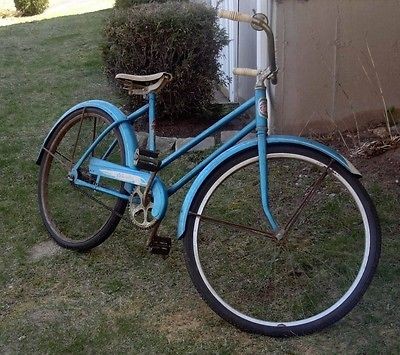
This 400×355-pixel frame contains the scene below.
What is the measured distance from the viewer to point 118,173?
333cm

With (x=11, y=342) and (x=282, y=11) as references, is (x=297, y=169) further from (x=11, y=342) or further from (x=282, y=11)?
(x=11, y=342)

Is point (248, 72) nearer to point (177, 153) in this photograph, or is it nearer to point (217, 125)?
point (217, 125)

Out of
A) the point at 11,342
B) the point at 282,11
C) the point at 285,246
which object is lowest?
the point at 11,342

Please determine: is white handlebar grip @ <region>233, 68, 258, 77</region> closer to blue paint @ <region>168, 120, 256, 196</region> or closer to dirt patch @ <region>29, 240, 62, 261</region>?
blue paint @ <region>168, 120, 256, 196</region>

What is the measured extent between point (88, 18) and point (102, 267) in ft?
32.3

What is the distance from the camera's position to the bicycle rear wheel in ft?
11.7

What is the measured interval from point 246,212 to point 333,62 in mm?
1565

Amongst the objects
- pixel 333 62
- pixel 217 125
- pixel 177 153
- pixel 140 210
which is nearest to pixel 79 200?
pixel 140 210

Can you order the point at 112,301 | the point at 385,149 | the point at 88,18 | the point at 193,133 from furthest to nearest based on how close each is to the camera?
the point at 88,18
the point at 193,133
the point at 385,149
the point at 112,301

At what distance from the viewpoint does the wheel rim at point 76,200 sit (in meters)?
3.64

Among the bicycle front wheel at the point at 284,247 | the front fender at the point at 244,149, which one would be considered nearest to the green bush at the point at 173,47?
the bicycle front wheel at the point at 284,247

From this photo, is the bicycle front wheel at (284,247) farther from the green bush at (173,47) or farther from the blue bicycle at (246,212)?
the green bush at (173,47)

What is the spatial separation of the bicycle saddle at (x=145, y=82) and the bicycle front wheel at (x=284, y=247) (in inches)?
23.9

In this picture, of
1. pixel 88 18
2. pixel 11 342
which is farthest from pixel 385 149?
pixel 88 18
